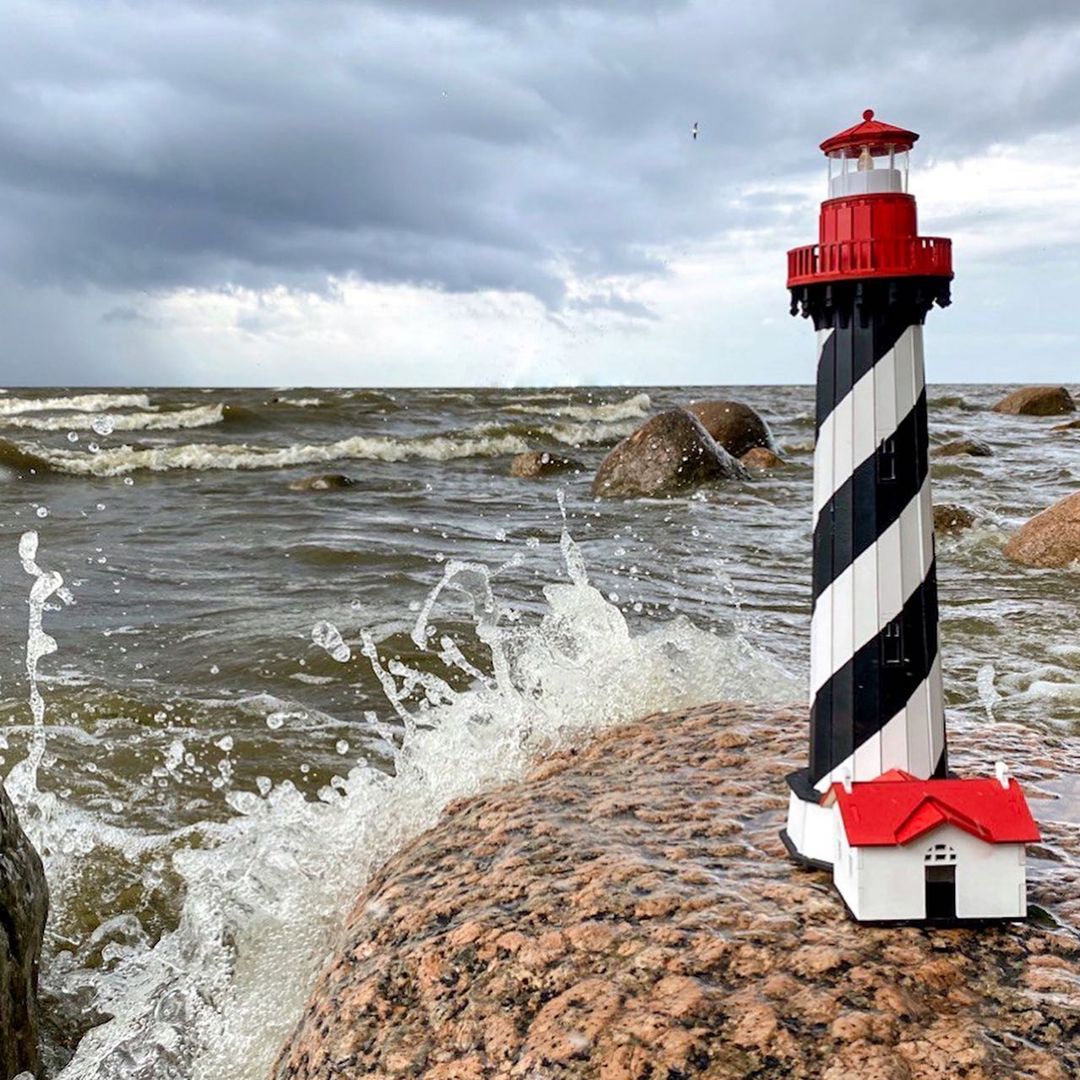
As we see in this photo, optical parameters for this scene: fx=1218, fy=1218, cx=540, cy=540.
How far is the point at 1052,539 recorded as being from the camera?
10.1 m

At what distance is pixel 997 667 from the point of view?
21.5 feet

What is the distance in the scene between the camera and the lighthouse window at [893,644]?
248 centimetres

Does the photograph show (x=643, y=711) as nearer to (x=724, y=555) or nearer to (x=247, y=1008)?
(x=247, y=1008)

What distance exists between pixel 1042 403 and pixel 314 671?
29827 millimetres

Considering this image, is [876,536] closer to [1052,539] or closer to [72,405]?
[1052,539]

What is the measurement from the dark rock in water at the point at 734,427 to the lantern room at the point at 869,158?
17.3 m

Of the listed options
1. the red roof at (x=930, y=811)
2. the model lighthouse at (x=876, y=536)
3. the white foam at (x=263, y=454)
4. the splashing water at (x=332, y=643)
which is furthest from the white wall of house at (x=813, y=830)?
the white foam at (x=263, y=454)

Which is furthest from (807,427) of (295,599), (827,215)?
(827,215)

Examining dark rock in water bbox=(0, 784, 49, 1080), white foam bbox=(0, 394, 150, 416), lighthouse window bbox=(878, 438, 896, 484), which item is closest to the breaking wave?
white foam bbox=(0, 394, 150, 416)

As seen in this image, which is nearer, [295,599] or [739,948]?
[739,948]

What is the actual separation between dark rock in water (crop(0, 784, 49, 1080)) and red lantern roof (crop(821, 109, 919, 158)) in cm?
283

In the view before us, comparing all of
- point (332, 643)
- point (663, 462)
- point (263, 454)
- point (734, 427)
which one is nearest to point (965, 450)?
point (734, 427)

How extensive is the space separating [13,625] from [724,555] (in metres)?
6.04

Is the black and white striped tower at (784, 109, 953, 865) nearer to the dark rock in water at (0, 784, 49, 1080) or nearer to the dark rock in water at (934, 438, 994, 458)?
the dark rock in water at (0, 784, 49, 1080)
